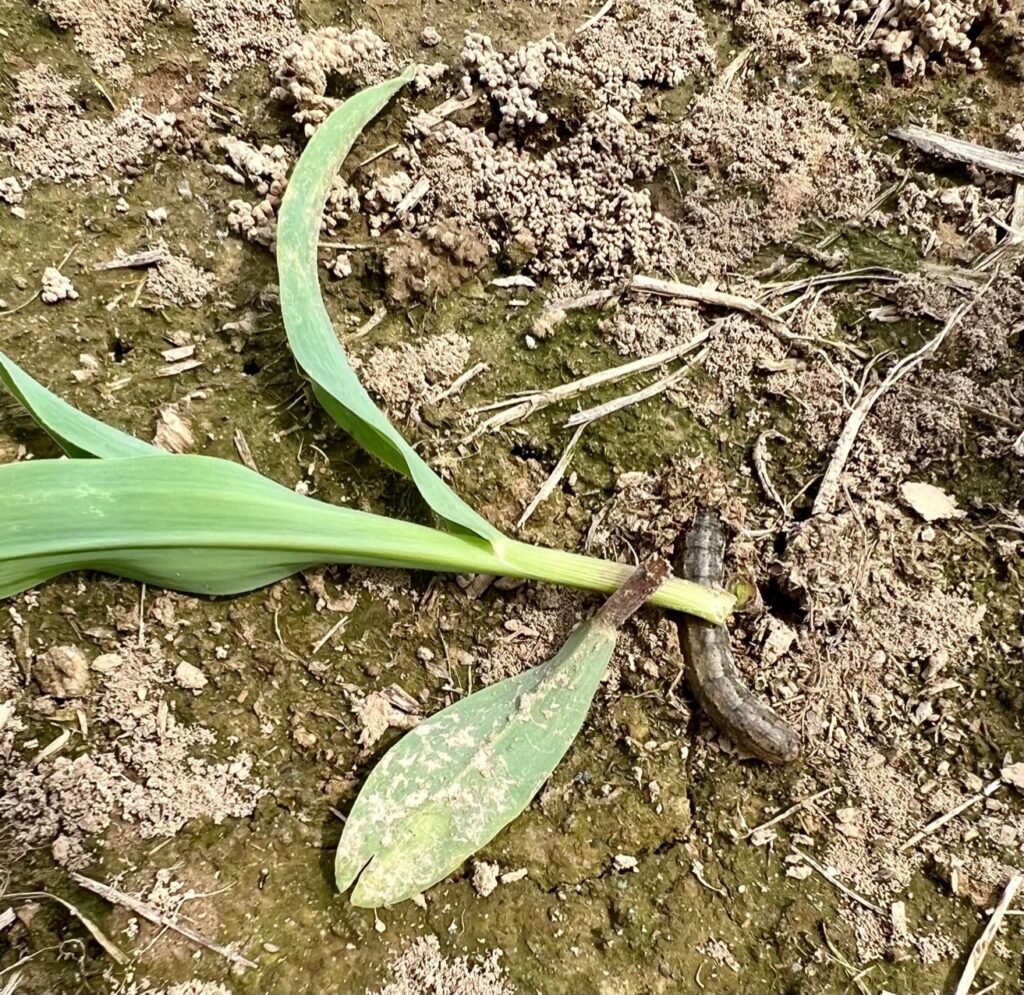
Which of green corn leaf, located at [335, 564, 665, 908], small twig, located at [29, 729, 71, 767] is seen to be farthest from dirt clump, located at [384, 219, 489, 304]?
small twig, located at [29, 729, 71, 767]

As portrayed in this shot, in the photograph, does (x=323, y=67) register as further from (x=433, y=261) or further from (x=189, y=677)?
(x=189, y=677)

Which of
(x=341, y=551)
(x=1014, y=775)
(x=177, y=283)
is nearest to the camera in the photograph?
(x=341, y=551)

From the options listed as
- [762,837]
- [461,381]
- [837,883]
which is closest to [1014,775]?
[837,883]

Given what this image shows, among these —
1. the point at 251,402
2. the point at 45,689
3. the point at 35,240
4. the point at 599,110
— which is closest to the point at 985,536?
the point at 599,110

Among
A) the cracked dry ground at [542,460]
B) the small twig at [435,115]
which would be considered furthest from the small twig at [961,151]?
the small twig at [435,115]

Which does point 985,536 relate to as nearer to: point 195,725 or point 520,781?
point 520,781

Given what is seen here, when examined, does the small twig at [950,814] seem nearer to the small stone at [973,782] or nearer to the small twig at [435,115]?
the small stone at [973,782]
